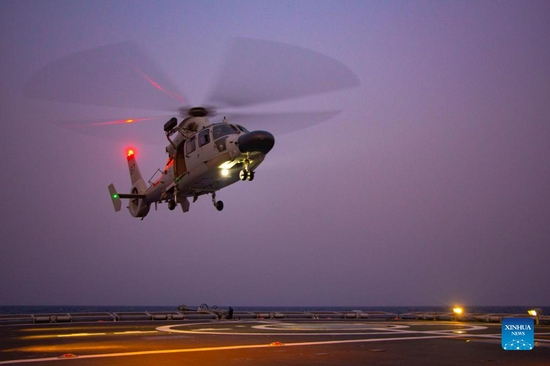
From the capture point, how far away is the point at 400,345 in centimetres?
1931

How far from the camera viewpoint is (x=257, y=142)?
24.7 metres

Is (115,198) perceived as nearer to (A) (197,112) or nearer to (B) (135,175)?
(B) (135,175)

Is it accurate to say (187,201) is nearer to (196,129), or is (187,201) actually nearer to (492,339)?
(196,129)

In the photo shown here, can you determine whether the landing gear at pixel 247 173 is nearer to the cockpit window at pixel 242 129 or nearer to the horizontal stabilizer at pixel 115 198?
the cockpit window at pixel 242 129

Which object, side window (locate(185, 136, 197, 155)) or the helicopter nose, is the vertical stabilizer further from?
the helicopter nose

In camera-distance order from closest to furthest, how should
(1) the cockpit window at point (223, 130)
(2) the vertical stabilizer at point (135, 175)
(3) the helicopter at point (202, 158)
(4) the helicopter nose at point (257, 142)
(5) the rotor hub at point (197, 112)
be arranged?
(4) the helicopter nose at point (257, 142) < (3) the helicopter at point (202, 158) < (1) the cockpit window at point (223, 130) < (5) the rotor hub at point (197, 112) < (2) the vertical stabilizer at point (135, 175)

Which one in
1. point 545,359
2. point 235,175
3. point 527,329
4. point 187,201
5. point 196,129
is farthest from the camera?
point 187,201

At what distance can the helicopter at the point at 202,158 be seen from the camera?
2594 centimetres

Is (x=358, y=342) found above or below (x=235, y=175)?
below

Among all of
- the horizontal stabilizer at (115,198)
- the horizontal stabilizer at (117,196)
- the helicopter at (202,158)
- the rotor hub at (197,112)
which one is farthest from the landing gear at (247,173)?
the horizontal stabilizer at (115,198)

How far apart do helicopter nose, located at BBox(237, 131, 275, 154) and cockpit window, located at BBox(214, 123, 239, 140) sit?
1.77 m

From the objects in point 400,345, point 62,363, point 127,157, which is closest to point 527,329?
point 400,345

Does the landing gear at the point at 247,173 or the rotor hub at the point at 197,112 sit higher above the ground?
the rotor hub at the point at 197,112

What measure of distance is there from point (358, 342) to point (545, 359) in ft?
22.0
